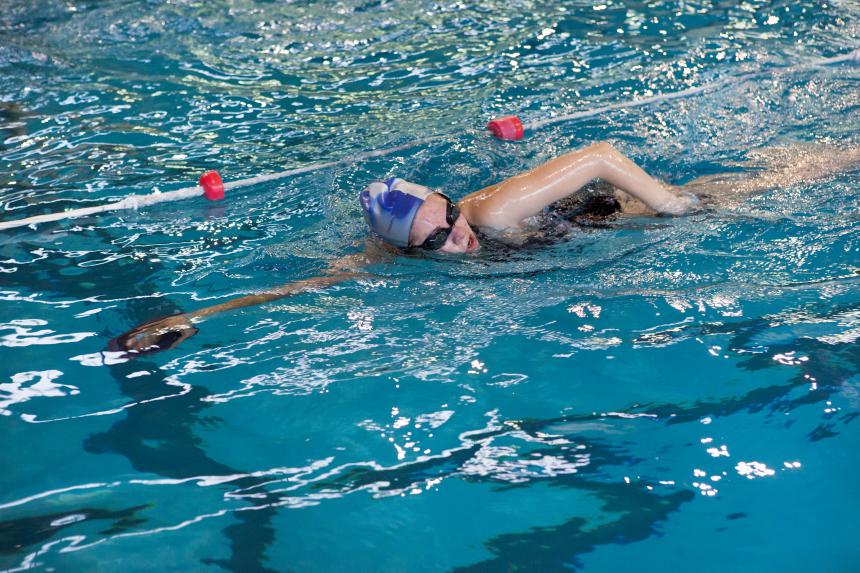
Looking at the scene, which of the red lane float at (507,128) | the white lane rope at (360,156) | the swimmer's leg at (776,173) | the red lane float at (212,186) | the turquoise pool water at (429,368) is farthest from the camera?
the red lane float at (507,128)

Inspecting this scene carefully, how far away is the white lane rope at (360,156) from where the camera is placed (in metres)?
4.87

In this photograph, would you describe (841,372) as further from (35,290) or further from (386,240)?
(35,290)

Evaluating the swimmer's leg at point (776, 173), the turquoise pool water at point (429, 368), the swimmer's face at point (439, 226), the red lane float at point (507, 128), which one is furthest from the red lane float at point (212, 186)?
the swimmer's leg at point (776, 173)

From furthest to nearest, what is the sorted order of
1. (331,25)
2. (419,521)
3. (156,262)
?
(331,25), (156,262), (419,521)

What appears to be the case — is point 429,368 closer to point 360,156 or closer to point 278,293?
point 278,293

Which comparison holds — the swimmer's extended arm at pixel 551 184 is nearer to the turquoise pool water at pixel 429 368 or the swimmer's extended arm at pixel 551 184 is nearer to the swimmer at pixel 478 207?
the swimmer at pixel 478 207

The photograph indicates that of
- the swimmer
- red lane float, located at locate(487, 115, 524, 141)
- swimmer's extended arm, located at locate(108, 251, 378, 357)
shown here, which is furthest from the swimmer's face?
red lane float, located at locate(487, 115, 524, 141)

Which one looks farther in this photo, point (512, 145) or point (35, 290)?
point (512, 145)

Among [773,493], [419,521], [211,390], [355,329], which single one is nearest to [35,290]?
[211,390]

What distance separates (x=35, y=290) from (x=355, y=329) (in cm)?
179

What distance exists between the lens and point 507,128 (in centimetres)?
564

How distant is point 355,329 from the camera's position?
11.4ft

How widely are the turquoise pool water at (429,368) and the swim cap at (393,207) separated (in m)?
0.24

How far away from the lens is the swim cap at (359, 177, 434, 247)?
4000 millimetres
